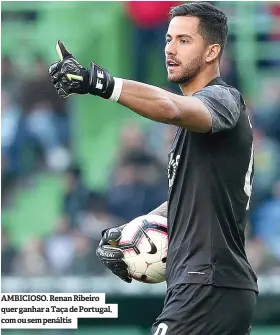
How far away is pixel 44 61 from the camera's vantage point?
11875 mm

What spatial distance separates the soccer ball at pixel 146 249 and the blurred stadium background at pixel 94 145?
16.3ft

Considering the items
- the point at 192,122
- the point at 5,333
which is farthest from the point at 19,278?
the point at 192,122

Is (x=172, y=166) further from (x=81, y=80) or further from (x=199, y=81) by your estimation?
(x=81, y=80)

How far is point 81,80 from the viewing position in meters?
3.59

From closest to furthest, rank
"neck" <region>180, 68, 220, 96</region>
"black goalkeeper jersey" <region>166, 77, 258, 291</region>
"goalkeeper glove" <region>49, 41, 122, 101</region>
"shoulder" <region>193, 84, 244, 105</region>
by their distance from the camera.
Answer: "goalkeeper glove" <region>49, 41, 122, 101</region> < "shoulder" <region>193, 84, 244, 105</region> < "black goalkeeper jersey" <region>166, 77, 258, 291</region> < "neck" <region>180, 68, 220, 96</region>

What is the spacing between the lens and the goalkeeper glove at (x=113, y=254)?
4.47 m

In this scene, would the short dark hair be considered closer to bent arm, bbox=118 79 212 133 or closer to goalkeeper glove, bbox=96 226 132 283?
bent arm, bbox=118 79 212 133

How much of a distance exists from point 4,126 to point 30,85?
0.72m

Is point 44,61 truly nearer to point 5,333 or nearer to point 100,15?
point 100,15

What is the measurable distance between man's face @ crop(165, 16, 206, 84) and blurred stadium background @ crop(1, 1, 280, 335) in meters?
5.43

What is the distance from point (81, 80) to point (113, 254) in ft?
3.91

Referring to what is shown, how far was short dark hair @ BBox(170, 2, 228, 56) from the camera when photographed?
4.32m
